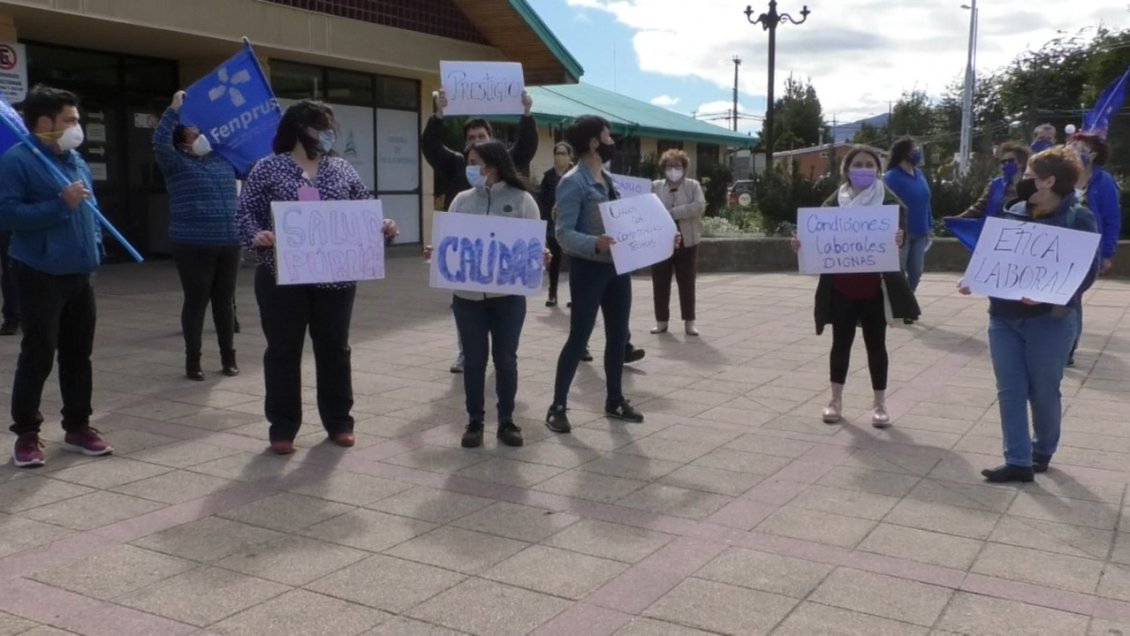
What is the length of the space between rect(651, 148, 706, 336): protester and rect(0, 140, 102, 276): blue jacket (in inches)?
223

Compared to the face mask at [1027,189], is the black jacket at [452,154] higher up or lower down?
higher up

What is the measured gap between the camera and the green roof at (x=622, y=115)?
25.2 meters

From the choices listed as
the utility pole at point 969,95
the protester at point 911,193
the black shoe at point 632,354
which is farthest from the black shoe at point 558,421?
the utility pole at point 969,95

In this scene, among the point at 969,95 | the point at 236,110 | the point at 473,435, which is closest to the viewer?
the point at 473,435

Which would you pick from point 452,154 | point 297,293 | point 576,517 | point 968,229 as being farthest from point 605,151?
point 576,517

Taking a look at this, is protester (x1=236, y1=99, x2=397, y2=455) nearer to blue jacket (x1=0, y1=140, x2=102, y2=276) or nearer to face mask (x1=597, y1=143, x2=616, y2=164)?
blue jacket (x1=0, y1=140, x2=102, y2=276)

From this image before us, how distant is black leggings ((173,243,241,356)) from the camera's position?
7.55m

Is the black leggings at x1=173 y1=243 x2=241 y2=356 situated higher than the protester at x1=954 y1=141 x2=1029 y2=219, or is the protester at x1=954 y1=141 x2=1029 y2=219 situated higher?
the protester at x1=954 y1=141 x2=1029 y2=219

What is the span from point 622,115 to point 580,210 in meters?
23.2

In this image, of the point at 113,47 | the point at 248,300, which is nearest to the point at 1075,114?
the point at 248,300

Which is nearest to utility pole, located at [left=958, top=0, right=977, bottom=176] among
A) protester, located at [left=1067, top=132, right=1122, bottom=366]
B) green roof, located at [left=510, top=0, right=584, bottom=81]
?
green roof, located at [left=510, top=0, right=584, bottom=81]

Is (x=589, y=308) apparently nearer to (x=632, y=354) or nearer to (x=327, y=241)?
(x=327, y=241)

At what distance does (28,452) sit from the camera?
5402 millimetres

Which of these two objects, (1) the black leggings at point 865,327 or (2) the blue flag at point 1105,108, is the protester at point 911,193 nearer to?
(2) the blue flag at point 1105,108
